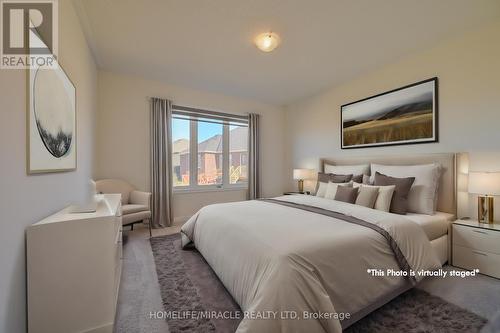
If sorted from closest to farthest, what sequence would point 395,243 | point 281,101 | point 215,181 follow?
point 395,243
point 215,181
point 281,101

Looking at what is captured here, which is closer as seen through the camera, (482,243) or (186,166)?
(482,243)

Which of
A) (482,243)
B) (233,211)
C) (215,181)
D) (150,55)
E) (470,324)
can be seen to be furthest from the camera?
(215,181)

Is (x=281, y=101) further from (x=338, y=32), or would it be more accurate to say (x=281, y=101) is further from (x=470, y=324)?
(x=470, y=324)

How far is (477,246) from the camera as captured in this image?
2070 millimetres

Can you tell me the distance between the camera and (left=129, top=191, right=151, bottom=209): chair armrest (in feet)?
10.4

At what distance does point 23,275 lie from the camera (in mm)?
1124

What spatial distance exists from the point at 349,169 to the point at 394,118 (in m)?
0.97

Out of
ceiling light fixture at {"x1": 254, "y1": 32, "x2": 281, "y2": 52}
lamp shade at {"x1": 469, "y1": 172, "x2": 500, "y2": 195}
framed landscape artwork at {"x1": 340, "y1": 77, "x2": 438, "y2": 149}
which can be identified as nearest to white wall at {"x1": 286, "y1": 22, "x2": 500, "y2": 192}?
framed landscape artwork at {"x1": 340, "y1": 77, "x2": 438, "y2": 149}

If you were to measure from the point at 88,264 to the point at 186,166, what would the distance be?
301 cm

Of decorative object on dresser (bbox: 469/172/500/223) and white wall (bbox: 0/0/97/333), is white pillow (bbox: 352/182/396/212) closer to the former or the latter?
decorative object on dresser (bbox: 469/172/500/223)

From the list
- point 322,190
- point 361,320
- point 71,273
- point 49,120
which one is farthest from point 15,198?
point 322,190

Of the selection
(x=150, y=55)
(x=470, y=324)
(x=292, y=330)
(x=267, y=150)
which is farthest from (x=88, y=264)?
(x=267, y=150)

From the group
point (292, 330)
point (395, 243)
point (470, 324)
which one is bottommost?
point (470, 324)

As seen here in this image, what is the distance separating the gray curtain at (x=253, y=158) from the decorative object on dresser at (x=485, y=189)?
334 cm
